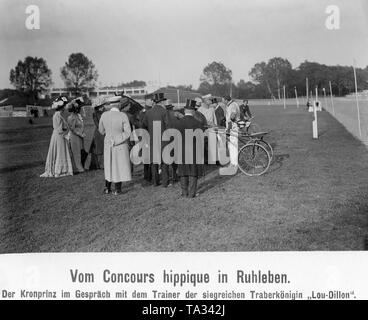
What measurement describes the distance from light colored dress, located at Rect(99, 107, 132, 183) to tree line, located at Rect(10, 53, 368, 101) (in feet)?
2.60

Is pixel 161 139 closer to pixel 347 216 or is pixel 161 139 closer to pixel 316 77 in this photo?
pixel 347 216

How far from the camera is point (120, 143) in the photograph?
6949 millimetres

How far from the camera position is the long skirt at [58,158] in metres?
9.06

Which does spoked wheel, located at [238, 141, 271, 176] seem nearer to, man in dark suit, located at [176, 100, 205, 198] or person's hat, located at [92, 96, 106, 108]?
man in dark suit, located at [176, 100, 205, 198]

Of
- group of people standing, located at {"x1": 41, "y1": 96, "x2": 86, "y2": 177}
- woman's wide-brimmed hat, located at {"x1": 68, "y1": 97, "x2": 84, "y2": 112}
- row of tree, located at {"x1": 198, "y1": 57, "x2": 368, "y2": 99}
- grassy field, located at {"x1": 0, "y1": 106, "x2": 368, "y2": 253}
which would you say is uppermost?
row of tree, located at {"x1": 198, "y1": 57, "x2": 368, "y2": 99}

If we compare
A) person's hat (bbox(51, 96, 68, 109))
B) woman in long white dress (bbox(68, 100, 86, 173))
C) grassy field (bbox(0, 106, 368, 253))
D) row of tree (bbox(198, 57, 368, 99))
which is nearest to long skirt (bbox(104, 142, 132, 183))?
grassy field (bbox(0, 106, 368, 253))

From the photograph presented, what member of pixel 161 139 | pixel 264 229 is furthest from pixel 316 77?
pixel 264 229

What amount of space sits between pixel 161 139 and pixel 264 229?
3.34m

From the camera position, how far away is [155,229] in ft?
17.6

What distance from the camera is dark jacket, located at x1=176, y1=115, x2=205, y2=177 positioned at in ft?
22.7

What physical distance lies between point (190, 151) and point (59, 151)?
11.8 feet

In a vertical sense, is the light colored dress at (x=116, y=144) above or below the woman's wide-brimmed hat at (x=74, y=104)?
below

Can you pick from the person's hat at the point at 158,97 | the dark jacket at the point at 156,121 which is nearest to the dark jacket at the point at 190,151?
the dark jacket at the point at 156,121

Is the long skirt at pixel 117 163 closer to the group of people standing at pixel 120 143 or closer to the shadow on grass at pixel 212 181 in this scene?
the group of people standing at pixel 120 143
